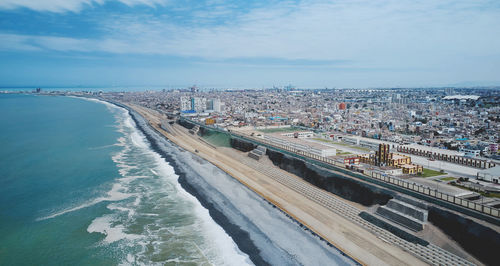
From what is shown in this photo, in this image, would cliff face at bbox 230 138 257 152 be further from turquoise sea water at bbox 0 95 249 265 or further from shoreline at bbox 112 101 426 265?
shoreline at bbox 112 101 426 265

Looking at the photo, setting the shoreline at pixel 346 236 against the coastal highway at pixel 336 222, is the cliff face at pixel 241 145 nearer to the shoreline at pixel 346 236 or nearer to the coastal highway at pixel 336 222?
the coastal highway at pixel 336 222

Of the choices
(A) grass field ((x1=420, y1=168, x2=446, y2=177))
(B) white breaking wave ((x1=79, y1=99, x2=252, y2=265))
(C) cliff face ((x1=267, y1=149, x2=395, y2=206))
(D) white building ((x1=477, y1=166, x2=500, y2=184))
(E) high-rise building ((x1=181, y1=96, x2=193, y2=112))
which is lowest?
(B) white breaking wave ((x1=79, y1=99, x2=252, y2=265))

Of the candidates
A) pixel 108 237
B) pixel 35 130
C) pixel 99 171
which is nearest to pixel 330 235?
pixel 108 237

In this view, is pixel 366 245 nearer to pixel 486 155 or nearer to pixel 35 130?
pixel 486 155

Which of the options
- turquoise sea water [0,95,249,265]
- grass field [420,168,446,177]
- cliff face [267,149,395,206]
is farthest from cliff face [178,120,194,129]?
grass field [420,168,446,177]

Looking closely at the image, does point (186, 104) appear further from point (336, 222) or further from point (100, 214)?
point (336, 222)

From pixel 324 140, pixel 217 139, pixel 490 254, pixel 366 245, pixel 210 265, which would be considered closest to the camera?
pixel 490 254

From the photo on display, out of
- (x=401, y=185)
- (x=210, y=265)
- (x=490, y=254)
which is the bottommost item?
(x=210, y=265)
